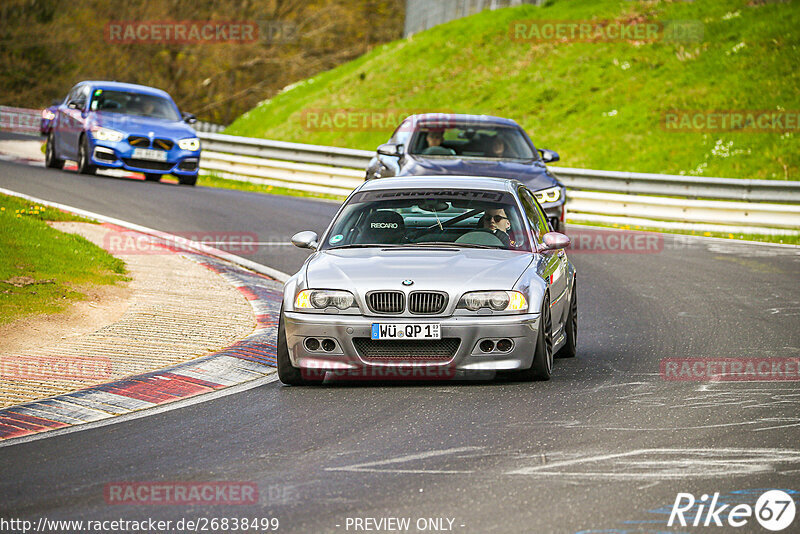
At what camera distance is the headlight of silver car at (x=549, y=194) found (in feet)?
53.2

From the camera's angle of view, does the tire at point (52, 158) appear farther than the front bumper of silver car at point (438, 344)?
Yes

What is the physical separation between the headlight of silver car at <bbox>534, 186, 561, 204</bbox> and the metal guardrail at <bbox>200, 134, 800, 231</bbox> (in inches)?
259

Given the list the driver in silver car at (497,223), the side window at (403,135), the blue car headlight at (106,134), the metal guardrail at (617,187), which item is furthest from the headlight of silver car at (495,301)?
the blue car headlight at (106,134)

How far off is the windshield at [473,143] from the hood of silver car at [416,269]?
7919mm

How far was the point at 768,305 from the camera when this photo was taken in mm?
13125

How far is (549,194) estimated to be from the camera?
1634 centimetres

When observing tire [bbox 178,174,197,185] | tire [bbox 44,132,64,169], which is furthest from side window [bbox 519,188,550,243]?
tire [bbox 44,132,64,169]

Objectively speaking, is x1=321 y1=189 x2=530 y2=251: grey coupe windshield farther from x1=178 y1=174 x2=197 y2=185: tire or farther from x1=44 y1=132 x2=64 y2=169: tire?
x1=44 y1=132 x2=64 y2=169: tire

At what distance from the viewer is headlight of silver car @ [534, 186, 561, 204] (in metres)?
16.2

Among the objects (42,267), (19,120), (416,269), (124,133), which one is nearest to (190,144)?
(124,133)

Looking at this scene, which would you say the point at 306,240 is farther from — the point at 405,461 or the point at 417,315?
the point at 405,461

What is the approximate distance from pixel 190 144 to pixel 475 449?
18584 mm

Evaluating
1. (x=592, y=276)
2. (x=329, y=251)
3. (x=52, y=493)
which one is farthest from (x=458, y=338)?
(x=592, y=276)

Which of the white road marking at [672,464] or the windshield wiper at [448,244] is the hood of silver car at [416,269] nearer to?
the windshield wiper at [448,244]
